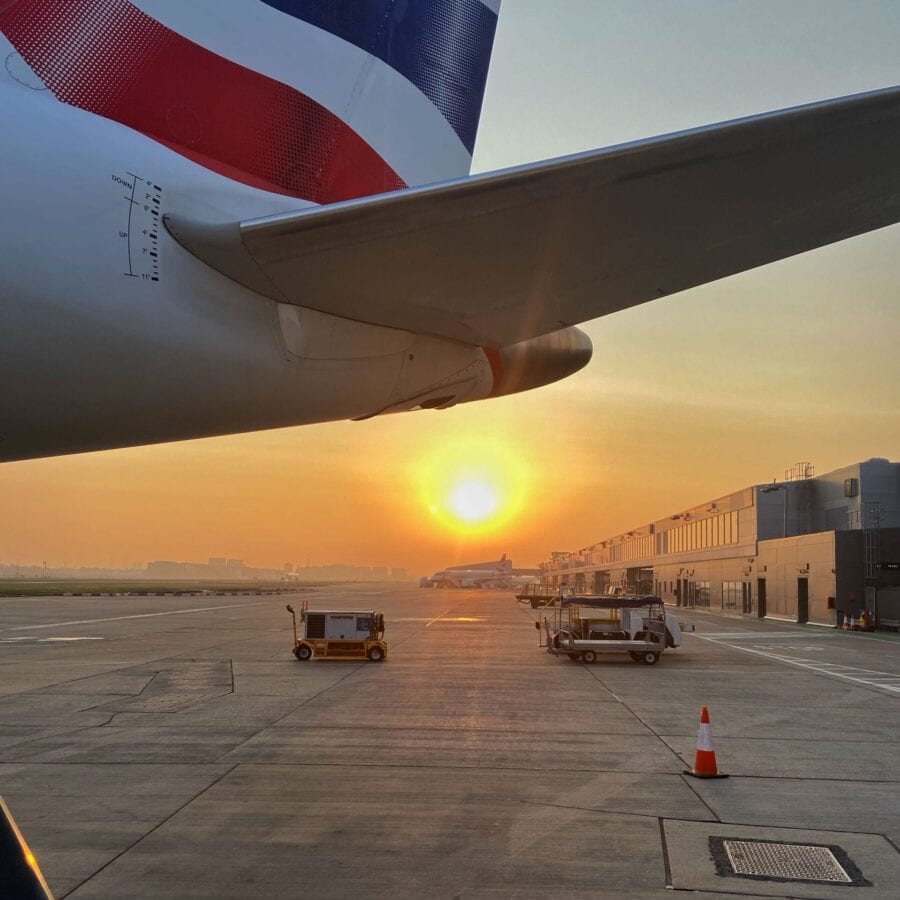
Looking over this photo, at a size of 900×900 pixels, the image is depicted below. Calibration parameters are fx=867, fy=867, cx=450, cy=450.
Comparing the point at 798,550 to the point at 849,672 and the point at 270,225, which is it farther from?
the point at 270,225

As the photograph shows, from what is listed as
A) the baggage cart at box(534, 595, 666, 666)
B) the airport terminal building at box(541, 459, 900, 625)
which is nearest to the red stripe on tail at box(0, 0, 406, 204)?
the baggage cart at box(534, 595, 666, 666)

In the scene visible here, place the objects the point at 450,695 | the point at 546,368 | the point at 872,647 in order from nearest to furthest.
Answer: the point at 546,368
the point at 450,695
the point at 872,647

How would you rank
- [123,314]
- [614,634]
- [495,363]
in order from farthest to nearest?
1. [614,634]
2. [495,363]
3. [123,314]

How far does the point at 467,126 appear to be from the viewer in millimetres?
6586

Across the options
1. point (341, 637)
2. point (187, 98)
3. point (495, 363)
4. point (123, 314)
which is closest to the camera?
point (123, 314)

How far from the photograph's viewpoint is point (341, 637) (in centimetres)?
2392

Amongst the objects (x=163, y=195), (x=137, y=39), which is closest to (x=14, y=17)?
(x=137, y=39)

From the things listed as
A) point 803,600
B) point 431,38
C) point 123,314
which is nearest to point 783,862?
point 123,314

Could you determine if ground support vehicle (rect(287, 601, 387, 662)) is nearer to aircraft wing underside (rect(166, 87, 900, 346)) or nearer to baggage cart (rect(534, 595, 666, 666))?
baggage cart (rect(534, 595, 666, 666))

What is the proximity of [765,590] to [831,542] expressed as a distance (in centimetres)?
1261

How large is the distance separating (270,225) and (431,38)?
313 centimetres

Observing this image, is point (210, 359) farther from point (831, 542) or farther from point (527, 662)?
point (831, 542)

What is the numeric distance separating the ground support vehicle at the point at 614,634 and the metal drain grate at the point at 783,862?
15544mm

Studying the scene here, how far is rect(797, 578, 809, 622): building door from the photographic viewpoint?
156ft
